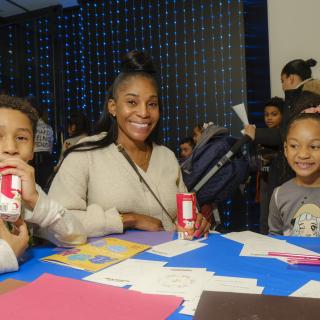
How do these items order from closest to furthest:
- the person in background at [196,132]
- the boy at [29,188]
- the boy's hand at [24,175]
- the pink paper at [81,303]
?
the pink paper at [81,303]
the boy's hand at [24,175]
the boy at [29,188]
the person in background at [196,132]

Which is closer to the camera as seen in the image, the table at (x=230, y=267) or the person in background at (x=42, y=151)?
the table at (x=230, y=267)

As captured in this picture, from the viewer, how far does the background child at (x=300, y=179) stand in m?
1.72

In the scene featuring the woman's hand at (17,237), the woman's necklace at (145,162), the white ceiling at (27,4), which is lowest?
the woman's hand at (17,237)

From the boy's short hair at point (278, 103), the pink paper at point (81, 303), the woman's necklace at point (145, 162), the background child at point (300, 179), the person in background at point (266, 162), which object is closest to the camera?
the pink paper at point (81, 303)

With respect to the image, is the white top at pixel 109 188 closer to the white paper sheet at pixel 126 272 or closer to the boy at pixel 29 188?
the boy at pixel 29 188

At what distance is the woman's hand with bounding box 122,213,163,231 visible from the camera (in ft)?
5.01

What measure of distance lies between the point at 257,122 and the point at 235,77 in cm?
60

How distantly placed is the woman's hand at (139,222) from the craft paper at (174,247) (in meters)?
0.25

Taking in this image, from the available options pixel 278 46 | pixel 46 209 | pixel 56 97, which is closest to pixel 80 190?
pixel 46 209

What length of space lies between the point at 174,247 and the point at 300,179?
84 centimetres

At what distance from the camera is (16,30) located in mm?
6535

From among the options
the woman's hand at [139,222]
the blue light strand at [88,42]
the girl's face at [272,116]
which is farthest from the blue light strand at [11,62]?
the woman's hand at [139,222]

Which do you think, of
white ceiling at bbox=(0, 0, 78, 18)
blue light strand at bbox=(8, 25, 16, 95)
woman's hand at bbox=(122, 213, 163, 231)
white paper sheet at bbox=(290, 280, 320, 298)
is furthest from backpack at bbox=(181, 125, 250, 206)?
blue light strand at bbox=(8, 25, 16, 95)

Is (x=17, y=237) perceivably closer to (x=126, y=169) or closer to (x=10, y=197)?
(x=10, y=197)
